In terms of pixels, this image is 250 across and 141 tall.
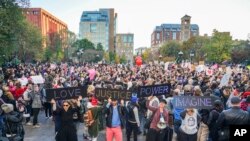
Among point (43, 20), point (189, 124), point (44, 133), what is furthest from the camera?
point (43, 20)

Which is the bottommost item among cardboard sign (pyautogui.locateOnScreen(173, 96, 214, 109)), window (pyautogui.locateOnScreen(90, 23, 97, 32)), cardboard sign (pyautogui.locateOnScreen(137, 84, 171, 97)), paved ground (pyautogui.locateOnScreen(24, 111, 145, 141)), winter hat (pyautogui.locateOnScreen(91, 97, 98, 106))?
paved ground (pyautogui.locateOnScreen(24, 111, 145, 141))

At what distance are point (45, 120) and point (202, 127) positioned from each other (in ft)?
26.4

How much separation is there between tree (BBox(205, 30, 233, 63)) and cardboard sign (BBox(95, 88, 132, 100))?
60393mm

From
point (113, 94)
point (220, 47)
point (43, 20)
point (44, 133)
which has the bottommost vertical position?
point (44, 133)

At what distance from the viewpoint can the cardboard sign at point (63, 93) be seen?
9.09 m

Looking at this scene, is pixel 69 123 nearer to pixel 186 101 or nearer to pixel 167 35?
pixel 186 101

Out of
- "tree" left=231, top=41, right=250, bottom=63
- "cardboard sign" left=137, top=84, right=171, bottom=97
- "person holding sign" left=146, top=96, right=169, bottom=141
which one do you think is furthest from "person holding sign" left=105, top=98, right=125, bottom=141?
"tree" left=231, top=41, right=250, bottom=63

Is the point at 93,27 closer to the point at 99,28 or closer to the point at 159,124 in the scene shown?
the point at 99,28

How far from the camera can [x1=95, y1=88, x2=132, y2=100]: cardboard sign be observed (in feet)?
31.1

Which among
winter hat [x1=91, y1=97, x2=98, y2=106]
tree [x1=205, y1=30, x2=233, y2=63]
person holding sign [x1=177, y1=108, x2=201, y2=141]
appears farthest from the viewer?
A: tree [x1=205, y1=30, x2=233, y2=63]

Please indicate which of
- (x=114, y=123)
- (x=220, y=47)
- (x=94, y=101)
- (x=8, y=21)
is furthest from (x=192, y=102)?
(x=220, y=47)

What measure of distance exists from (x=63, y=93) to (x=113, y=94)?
4.41 feet

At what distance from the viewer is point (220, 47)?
6712 centimetres

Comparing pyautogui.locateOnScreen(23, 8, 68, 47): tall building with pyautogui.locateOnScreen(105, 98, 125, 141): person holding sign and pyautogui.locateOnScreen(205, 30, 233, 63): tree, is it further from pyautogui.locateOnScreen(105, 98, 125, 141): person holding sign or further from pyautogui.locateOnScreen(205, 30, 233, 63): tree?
pyautogui.locateOnScreen(105, 98, 125, 141): person holding sign
